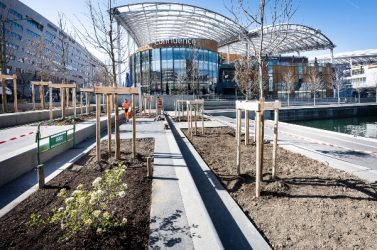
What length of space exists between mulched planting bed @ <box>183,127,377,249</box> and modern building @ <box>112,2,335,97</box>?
34.6 metres

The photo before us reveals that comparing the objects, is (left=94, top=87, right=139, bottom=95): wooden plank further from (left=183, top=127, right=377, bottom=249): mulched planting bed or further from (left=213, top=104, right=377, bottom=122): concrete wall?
(left=213, top=104, right=377, bottom=122): concrete wall

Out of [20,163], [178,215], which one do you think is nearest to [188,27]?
[20,163]

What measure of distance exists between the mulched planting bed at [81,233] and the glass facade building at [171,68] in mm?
42664

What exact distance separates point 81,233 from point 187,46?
49.0 metres

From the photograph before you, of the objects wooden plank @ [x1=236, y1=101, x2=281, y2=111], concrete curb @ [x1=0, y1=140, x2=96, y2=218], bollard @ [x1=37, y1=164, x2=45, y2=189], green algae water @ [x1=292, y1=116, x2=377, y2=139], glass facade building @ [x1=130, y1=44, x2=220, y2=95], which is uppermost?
glass facade building @ [x1=130, y1=44, x2=220, y2=95]

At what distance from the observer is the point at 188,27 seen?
165ft

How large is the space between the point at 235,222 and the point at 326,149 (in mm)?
6345

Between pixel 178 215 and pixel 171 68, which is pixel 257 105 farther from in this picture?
pixel 171 68

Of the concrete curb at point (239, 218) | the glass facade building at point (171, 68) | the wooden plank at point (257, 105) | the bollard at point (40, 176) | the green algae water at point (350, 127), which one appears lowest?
the green algae water at point (350, 127)

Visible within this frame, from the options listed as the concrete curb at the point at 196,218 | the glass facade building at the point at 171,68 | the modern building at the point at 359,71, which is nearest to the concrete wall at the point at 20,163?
the concrete curb at the point at 196,218

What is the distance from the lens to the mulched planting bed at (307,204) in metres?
3.33

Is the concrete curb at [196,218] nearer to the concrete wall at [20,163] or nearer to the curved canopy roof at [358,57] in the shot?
the concrete wall at [20,163]

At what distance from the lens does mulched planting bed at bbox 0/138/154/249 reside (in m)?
2.92

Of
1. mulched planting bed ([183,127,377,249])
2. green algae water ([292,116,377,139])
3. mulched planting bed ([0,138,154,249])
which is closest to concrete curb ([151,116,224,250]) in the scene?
mulched planting bed ([0,138,154,249])
